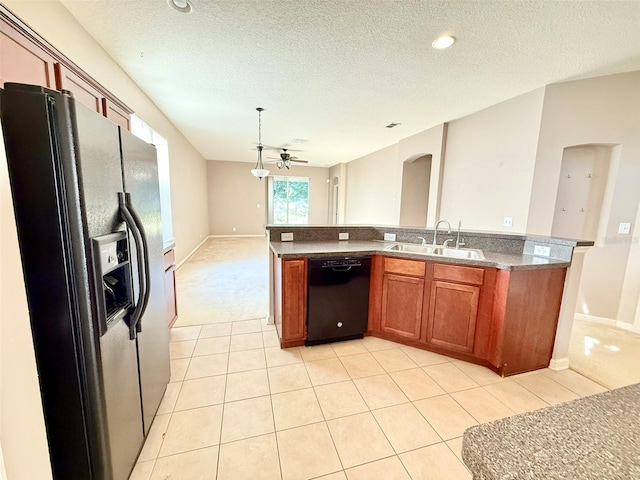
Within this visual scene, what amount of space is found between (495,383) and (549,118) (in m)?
2.94

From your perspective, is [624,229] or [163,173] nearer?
[624,229]

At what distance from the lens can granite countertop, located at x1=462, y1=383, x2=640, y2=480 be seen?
42 centimetres

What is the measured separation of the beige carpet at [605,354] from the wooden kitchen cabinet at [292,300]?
2.33 metres

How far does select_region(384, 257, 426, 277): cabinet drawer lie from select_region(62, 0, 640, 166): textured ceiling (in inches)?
73.4

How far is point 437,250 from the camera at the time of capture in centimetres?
263

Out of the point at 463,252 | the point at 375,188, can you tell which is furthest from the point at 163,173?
the point at 375,188

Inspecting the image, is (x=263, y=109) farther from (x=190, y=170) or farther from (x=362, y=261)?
(x=190, y=170)

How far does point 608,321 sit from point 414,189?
3500 mm

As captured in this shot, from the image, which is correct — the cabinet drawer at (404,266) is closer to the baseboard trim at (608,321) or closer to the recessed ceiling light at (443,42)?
the recessed ceiling light at (443,42)

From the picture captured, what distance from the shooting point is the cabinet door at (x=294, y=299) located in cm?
223

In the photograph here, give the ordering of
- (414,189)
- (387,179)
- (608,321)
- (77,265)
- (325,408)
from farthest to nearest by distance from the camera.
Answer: (387,179)
(414,189)
(608,321)
(325,408)
(77,265)

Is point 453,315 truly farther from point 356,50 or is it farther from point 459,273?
point 356,50

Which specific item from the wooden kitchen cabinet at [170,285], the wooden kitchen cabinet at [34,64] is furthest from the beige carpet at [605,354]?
the wooden kitchen cabinet at [34,64]

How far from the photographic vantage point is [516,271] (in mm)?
1919
